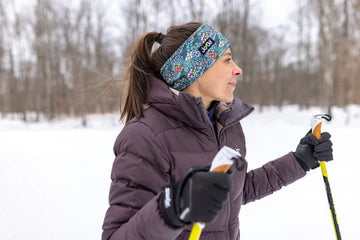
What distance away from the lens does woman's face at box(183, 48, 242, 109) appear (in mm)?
1432

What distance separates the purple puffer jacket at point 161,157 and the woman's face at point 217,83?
4.1 inches

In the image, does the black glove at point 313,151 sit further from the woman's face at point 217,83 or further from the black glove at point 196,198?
the black glove at point 196,198

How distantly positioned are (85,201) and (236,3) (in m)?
9.29

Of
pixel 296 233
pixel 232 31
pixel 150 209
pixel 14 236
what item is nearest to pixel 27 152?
pixel 14 236

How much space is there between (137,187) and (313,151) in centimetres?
124

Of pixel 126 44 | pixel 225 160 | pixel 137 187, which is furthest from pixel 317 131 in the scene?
pixel 126 44

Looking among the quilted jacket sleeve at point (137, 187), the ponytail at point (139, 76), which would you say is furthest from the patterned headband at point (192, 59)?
the quilted jacket sleeve at point (137, 187)

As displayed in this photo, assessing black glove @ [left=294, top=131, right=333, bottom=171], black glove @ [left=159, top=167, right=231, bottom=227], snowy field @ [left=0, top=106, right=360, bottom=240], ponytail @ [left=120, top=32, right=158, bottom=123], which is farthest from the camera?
snowy field @ [left=0, top=106, right=360, bottom=240]

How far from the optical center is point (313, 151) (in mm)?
1752

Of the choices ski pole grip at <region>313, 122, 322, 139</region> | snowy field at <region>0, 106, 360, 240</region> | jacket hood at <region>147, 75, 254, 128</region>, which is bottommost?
snowy field at <region>0, 106, 360, 240</region>

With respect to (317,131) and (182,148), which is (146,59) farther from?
(317,131)

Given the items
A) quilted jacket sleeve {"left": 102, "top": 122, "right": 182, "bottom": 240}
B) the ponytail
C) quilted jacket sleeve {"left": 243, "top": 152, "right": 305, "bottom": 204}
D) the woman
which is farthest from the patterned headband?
quilted jacket sleeve {"left": 243, "top": 152, "right": 305, "bottom": 204}

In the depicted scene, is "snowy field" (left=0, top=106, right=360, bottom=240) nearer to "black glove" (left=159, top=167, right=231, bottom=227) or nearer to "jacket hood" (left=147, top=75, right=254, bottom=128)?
"jacket hood" (left=147, top=75, right=254, bottom=128)

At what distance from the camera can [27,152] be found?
551 cm
